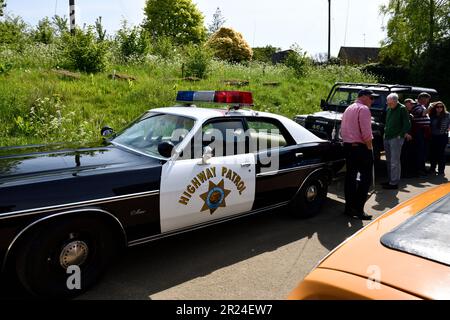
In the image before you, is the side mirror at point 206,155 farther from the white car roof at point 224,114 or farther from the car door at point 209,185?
the white car roof at point 224,114

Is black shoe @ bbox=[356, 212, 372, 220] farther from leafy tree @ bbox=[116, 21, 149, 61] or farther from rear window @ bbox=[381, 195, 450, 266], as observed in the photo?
leafy tree @ bbox=[116, 21, 149, 61]

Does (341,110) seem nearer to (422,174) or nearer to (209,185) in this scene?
(422,174)

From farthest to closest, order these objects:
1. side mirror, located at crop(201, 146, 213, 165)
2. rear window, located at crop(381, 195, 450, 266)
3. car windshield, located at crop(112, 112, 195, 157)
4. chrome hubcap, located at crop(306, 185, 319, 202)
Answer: chrome hubcap, located at crop(306, 185, 319, 202) → car windshield, located at crop(112, 112, 195, 157) → side mirror, located at crop(201, 146, 213, 165) → rear window, located at crop(381, 195, 450, 266)

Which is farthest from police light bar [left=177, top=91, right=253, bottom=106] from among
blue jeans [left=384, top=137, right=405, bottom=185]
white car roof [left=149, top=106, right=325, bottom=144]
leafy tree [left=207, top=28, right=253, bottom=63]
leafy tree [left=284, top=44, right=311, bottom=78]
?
leafy tree [left=207, top=28, right=253, bottom=63]

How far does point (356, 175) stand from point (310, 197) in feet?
2.38

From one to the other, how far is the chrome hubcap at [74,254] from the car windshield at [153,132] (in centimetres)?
115

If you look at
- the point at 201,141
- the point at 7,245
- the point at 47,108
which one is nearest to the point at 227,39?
the point at 47,108

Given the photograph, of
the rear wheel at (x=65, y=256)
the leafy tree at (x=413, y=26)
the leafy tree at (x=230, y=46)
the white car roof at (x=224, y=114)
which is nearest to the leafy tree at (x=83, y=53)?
the white car roof at (x=224, y=114)

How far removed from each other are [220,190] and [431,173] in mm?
6303

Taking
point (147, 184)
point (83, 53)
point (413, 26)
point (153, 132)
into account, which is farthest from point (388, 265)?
point (413, 26)

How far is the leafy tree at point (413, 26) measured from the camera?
2544cm

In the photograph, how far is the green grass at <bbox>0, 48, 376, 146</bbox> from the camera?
779 cm

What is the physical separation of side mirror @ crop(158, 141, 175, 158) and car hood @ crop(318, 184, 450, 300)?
2074 millimetres
